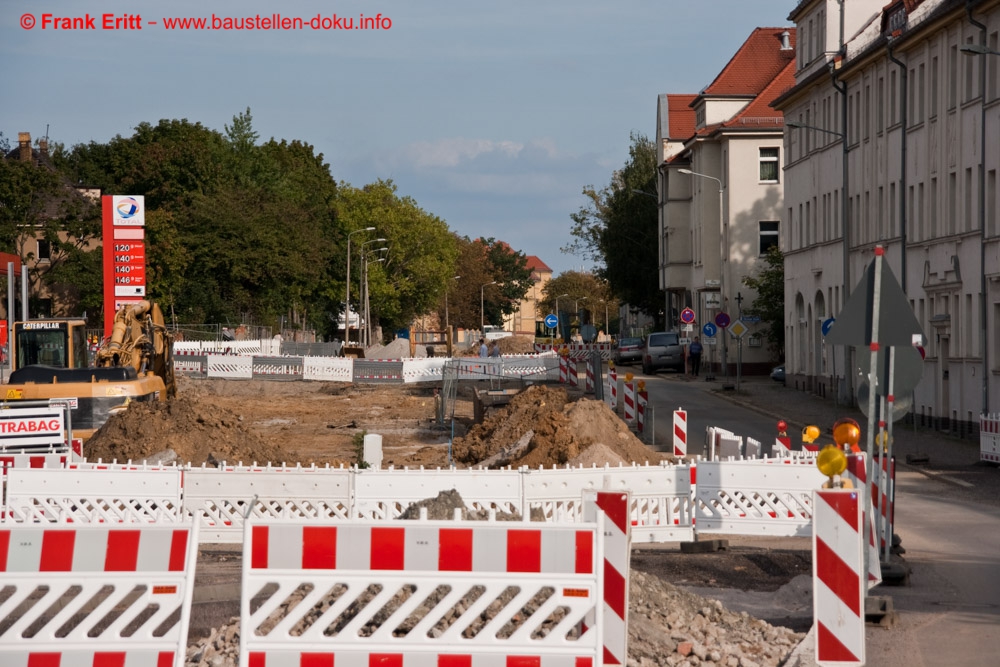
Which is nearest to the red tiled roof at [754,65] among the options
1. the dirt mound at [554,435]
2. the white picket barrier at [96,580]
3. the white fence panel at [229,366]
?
the white fence panel at [229,366]

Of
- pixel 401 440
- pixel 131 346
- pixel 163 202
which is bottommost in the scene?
pixel 401 440

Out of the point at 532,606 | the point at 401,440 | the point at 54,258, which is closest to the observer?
the point at 532,606

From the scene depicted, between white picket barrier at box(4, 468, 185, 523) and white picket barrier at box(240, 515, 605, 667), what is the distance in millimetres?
6746

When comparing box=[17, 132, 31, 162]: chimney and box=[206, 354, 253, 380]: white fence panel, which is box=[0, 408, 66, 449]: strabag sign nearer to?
box=[206, 354, 253, 380]: white fence panel

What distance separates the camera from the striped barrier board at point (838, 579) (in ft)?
26.9

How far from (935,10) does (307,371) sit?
1197 inches

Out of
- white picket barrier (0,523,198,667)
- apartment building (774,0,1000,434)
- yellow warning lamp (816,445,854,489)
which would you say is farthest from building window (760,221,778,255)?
white picket barrier (0,523,198,667)

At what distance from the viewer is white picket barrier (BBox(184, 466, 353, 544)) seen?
1362cm

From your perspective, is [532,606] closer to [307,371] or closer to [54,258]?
[307,371]

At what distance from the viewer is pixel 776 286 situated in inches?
2281

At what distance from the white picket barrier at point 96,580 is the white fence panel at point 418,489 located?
6.15 metres

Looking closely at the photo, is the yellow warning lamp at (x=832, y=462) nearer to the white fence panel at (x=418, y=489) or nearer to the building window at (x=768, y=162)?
the white fence panel at (x=418, y=489)

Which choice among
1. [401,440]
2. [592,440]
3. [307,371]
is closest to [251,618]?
[592,440]

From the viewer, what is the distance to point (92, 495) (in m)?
13.5
